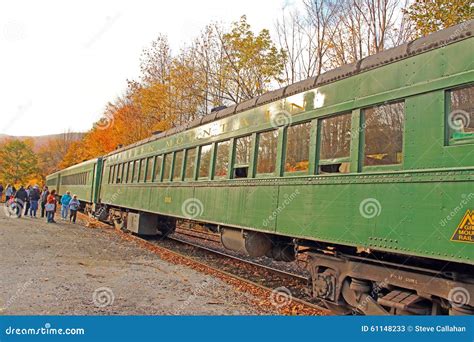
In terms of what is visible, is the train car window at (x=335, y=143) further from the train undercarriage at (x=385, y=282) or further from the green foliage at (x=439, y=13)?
the green foliage at (x=439, y=13)

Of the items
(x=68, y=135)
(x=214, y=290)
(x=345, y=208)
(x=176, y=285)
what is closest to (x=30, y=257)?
(x=176, y=285)

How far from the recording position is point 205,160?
376 inches

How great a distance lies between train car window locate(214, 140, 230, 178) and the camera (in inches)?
339

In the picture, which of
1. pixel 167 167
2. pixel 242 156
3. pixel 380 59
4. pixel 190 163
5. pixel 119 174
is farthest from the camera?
pixel 119 174

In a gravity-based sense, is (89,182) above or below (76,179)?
below

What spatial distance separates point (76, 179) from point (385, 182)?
27093 mm

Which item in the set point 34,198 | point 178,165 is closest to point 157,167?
point 178,165

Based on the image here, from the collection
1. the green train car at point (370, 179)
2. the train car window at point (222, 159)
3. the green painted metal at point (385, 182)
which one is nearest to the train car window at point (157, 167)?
the train car window at point (222, 159)

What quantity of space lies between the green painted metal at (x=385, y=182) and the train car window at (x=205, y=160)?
168cm

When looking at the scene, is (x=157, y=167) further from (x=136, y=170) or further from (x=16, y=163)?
(x=16, y=163)

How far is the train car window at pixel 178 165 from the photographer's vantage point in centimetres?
1093

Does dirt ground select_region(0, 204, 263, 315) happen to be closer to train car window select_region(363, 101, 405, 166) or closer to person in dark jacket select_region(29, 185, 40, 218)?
train car window select_region(363, 101, 405, 166)

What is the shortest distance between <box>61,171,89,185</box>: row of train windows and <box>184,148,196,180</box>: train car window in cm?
1534

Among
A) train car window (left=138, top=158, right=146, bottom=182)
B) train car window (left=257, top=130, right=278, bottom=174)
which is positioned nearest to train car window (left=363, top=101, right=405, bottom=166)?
train car window (left=257, top=130, right=278, bottom=174)
